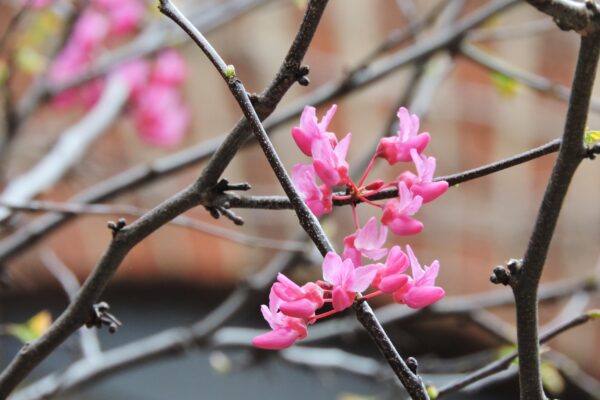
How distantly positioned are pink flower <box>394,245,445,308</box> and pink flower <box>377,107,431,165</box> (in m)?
0.06

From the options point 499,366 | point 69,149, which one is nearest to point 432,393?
point 499,366

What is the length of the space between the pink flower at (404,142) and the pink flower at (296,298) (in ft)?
0.28

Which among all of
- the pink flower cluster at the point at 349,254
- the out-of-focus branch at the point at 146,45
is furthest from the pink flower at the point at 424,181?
the out-of-focus branch at the point at 146,45

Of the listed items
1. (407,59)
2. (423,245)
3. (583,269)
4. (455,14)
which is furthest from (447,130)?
(407,59)

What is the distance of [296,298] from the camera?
352 mm

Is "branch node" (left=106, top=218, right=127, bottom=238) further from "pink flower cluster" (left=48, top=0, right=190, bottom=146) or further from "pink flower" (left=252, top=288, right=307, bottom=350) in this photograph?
"pink flower cluster" (left=48, top=0, right=190, bottom=146)

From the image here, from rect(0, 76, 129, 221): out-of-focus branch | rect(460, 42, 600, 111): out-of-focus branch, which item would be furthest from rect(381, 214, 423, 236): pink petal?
rect(0, 76, 129, 221): out-of-focus branch

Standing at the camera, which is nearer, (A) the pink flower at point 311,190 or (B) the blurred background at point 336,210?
(A) the pink flower at point 311,190

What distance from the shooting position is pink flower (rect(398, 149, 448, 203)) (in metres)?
0.36

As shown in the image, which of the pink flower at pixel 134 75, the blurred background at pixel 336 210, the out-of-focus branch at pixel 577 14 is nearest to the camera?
the out-of-focus branch at pixel 577 14

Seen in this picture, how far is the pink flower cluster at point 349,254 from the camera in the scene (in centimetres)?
34

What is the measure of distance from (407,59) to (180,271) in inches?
35.5

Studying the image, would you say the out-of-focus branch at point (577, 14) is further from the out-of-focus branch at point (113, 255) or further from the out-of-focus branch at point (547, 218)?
the out-of-focus branch at point (113, 255)

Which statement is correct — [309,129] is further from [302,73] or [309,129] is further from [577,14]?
[577,14]
